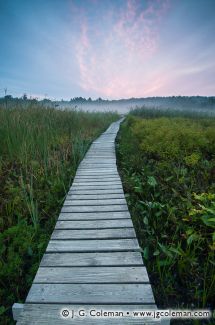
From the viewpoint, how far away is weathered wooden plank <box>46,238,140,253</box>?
6.97 feet

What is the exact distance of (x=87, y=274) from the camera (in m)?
1.82

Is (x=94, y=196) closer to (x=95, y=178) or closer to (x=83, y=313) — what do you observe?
(x=95, y=178)

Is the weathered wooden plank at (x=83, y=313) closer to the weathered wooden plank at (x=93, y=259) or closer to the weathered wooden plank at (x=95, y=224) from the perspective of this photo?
the weathered wooden plank at (x=93, y=259)

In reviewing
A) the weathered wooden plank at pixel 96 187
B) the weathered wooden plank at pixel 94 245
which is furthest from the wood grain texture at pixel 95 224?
the weathered wooden plank at pixel 96 187

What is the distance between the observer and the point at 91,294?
163cm

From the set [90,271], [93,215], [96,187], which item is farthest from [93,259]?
[96,187]

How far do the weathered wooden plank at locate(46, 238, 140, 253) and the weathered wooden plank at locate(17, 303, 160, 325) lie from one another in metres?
0.61

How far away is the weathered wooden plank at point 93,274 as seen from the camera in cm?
175

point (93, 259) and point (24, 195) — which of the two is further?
point (24, 195)

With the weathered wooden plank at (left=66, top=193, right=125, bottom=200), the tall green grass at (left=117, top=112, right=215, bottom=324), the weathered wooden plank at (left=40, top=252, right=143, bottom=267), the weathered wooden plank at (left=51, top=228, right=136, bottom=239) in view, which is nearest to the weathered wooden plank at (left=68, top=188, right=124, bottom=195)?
the weathered wooden plank at (left=66, top=193, right=125, bottom=200)

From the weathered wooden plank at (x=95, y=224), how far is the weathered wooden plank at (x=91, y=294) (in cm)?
86

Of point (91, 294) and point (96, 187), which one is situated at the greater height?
point (96, 187)

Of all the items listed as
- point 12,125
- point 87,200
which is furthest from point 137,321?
point 12,125

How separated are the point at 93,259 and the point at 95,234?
403 millimetres
